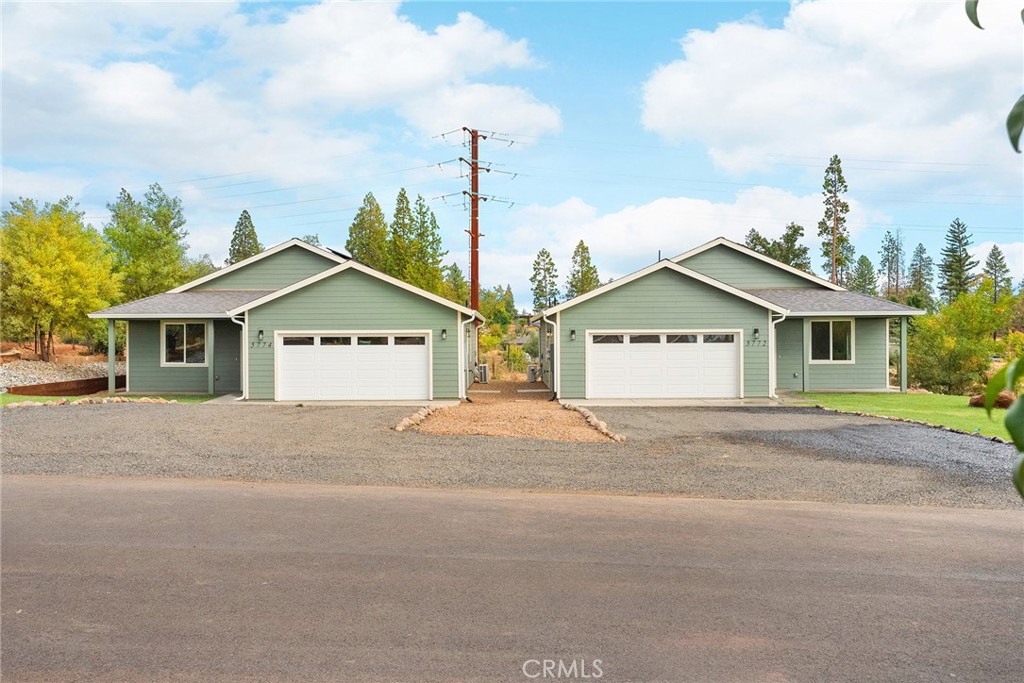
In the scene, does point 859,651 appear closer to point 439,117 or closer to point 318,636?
point 318,636

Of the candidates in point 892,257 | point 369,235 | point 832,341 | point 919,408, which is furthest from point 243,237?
point 892,257

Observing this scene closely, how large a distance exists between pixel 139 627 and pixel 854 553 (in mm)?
5545

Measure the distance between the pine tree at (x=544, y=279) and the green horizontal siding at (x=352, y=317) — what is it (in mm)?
33781

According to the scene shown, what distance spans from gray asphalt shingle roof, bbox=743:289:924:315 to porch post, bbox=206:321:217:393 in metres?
17.8

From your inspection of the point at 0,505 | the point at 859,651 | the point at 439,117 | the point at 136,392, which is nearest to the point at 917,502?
the point at 859,651

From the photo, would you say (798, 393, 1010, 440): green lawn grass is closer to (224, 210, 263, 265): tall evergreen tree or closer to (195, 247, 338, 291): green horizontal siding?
(195, 247, 338, 291): green horizontal siding

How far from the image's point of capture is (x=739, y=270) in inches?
993

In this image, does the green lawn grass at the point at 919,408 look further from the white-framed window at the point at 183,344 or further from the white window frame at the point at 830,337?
the white-framed window at the point at 183,344

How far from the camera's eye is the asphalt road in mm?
3895

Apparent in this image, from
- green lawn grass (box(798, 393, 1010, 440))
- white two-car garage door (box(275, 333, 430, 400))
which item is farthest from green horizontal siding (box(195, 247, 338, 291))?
green lawn grass (box(798, 393, 1010, 440))

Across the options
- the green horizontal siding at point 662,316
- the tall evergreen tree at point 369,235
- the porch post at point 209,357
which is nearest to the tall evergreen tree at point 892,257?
the tall evergreen tree at point 369,235

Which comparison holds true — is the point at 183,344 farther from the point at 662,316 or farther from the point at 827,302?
the point at 827,302

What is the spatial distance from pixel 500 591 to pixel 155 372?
69.3ft

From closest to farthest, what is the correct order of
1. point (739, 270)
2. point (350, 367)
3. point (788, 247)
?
1. point (350, 367)
2. point (739, 270)
3. point (788, 247)
